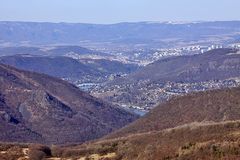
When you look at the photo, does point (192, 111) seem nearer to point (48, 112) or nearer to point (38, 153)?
point (48, 112)

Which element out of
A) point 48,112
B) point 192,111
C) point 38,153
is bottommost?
point 48,112

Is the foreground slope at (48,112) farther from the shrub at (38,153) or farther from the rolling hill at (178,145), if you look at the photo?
the shrub at (38,153)

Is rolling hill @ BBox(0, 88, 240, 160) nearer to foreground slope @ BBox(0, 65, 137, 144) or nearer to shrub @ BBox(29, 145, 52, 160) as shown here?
shrub @ BBox(29, 145, 52, 160)

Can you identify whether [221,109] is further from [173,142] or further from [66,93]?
[66,93]

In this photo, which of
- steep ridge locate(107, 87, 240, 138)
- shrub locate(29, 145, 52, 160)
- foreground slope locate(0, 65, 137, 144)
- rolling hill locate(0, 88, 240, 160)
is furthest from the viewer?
foreground slope locate(0, 65, 137, 144)

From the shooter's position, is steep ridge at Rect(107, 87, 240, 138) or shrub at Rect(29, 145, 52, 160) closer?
shrub at Rect(29, 145, 52, 160)

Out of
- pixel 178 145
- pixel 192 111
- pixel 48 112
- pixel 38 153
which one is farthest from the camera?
pixel 48 112

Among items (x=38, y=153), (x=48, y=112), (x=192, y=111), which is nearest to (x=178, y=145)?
(x=38, y=153)

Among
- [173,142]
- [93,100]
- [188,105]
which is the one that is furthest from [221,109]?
[93,100]

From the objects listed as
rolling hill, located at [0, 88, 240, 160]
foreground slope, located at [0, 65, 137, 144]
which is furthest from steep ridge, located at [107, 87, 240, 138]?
foreground slope, located at [0, 65, 137, 144]
